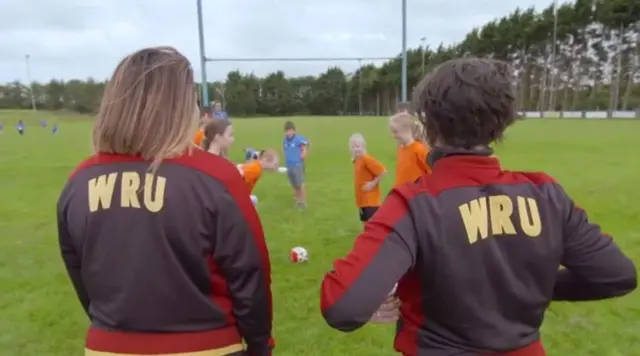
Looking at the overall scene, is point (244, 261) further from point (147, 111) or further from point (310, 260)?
point (310, 260)

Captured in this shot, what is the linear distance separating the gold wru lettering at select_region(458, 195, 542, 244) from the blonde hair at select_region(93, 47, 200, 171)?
2.93 ft

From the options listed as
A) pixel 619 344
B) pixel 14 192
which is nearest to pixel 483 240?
pixel 619 344

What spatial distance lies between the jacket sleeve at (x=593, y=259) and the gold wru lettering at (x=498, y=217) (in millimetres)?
130

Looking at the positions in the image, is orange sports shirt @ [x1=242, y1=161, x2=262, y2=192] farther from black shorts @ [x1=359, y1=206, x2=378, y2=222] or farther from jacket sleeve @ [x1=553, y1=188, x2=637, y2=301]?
jacket sleeve @ [x1=553, y1=188, x2=637, y2=301]

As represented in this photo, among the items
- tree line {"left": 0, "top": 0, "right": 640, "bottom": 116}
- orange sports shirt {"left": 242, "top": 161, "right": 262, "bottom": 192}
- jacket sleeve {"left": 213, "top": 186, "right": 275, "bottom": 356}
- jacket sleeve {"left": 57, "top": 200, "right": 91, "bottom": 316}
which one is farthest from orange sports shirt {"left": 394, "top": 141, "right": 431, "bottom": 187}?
tree line {"left": 0, "top": 0, "right": 640, "bottom": 116}

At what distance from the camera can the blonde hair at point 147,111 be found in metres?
1.80

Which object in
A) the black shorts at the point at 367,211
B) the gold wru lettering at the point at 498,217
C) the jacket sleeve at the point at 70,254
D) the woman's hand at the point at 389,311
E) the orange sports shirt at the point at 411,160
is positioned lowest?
the black shorts at the point at 367,211

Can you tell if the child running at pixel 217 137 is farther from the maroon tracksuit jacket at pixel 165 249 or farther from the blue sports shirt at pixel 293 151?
the blue sports shirt at pixel 293 151

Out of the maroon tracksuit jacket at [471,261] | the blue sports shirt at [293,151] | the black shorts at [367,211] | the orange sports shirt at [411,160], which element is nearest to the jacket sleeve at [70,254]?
the maroon tracksuit jacket at [471,261]

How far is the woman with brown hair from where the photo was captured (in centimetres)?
178

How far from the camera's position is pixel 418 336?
1.70m

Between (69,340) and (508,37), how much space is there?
233ft

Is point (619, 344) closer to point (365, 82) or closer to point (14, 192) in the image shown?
point (14, 192)

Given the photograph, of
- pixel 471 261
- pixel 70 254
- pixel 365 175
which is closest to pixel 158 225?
pixel 70 254
